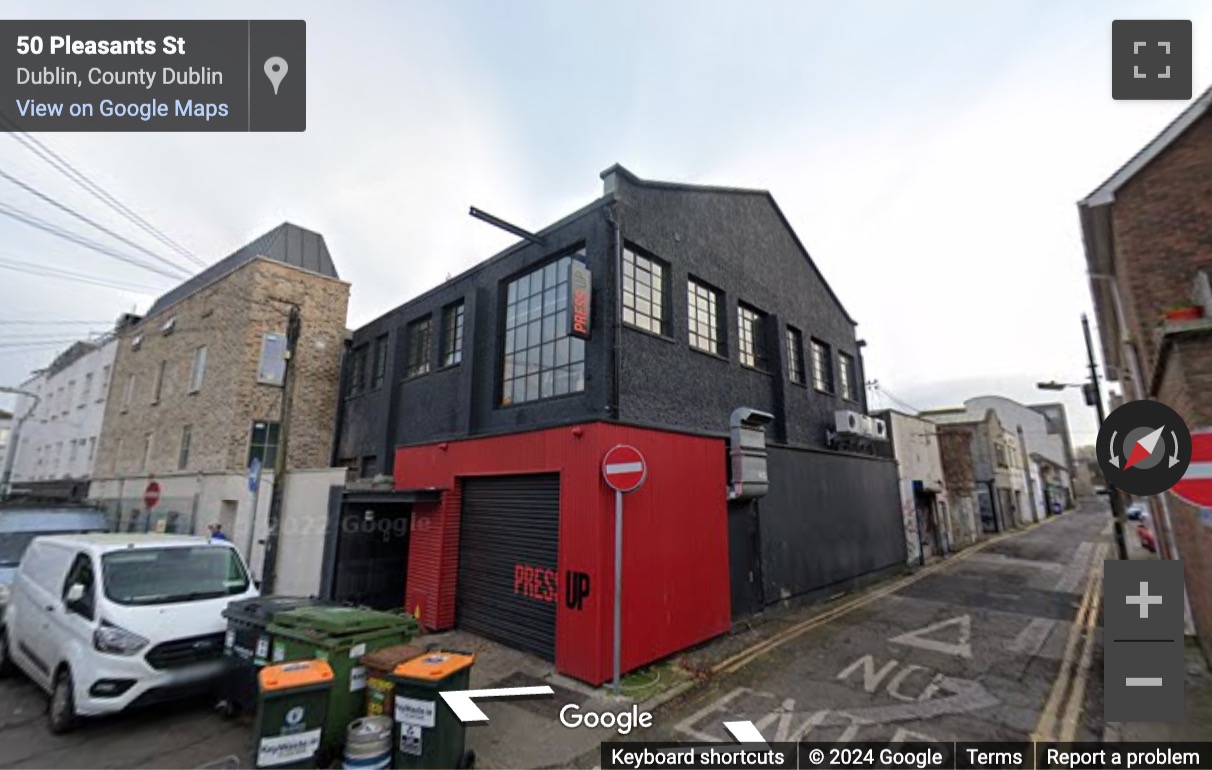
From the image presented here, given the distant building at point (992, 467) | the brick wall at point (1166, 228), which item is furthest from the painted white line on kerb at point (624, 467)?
the distant building at point (992, 467)

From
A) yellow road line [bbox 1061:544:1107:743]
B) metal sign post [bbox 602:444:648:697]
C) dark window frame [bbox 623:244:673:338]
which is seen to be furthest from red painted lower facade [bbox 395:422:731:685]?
yellow road line [bbox 1061:544:1107:743]

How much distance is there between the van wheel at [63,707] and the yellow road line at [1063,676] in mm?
10707

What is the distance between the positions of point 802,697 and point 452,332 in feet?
36.4

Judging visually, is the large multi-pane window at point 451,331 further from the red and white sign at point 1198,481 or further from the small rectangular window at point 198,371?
the red and white sign at point 1198,481

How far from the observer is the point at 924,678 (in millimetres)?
7273

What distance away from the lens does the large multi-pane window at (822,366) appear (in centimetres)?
1602

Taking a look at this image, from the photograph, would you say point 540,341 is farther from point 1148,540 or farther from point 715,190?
point 1148,540

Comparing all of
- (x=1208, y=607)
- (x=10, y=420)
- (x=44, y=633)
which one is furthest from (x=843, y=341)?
(x=10, y=420)

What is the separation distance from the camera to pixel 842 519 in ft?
45.8

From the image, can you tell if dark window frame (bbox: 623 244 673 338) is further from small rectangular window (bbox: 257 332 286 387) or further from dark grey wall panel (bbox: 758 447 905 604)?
small rectangular window (bbox: 257 332 286 387)

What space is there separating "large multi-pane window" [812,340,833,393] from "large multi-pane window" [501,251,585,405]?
942 cm

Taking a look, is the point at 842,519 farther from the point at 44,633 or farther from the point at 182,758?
the point at 44,633

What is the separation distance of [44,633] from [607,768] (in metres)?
7.54

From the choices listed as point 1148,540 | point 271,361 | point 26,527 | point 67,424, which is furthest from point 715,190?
point 67,424
